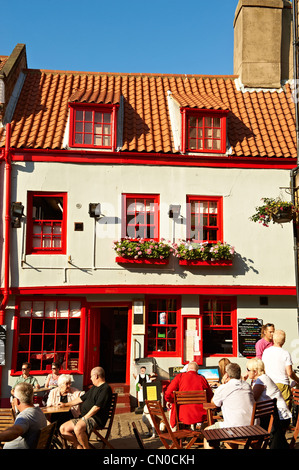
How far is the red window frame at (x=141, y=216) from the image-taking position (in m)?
14.3

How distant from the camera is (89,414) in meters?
8.33

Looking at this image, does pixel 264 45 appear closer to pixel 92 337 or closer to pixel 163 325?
pixel 163 325

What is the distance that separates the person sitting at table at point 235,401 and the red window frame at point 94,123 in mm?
8752

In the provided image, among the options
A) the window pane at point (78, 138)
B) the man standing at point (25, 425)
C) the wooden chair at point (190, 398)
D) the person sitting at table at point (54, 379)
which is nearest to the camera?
the man standing at point (25, 425)

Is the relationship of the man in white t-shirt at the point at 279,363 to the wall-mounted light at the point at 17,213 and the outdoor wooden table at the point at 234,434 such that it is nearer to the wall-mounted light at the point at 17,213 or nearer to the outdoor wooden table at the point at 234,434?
the outdoor wooden table at the point at 234,434

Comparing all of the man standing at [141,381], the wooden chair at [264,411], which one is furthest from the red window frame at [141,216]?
the wooden chair at [264,411]

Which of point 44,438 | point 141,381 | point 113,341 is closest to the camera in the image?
point 44,438

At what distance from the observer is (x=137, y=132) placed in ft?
49.6

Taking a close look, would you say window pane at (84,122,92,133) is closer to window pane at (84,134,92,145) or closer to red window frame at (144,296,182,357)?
window pane at (84,134,92,145)

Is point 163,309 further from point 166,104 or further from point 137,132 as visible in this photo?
point 166,104

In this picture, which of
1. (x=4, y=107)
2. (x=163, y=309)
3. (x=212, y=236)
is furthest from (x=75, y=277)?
(x=4, y=107)

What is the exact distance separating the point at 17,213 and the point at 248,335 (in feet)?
23.8

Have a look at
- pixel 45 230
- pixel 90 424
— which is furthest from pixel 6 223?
pixel 90 424

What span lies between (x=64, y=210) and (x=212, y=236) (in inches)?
168
